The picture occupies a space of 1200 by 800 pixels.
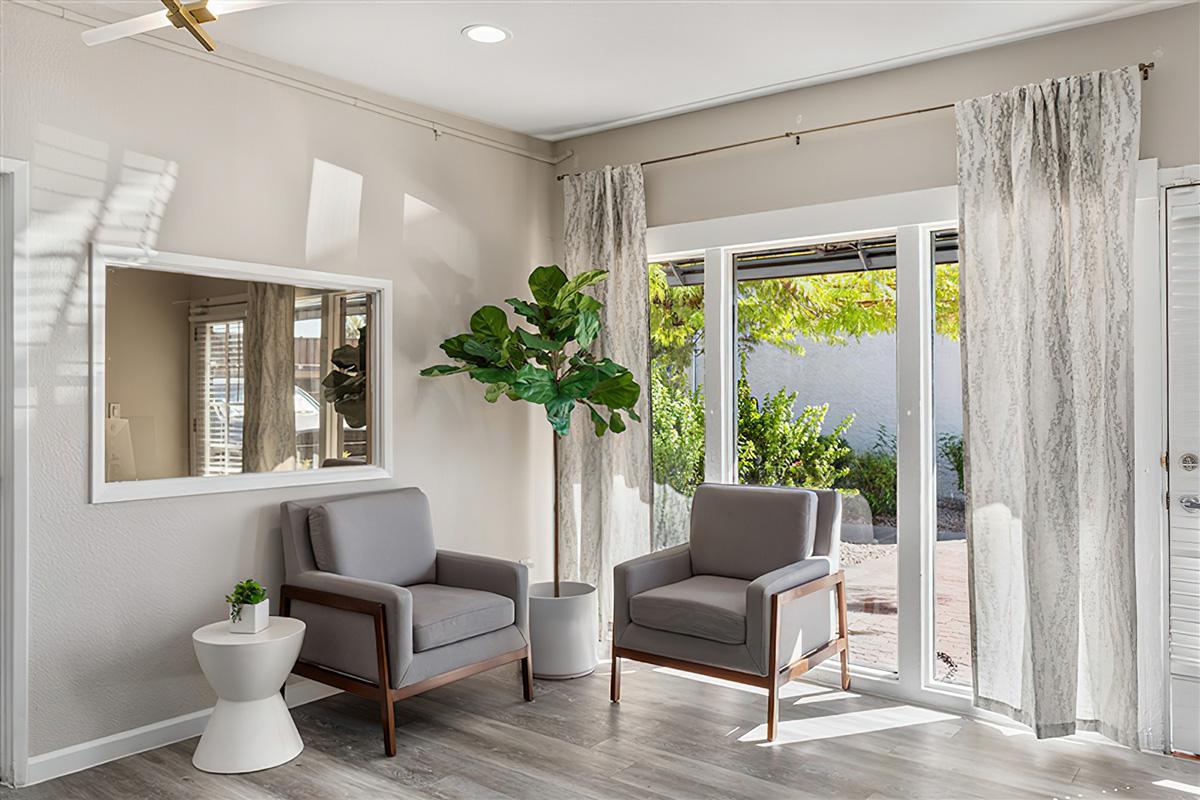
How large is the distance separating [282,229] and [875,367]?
270cm

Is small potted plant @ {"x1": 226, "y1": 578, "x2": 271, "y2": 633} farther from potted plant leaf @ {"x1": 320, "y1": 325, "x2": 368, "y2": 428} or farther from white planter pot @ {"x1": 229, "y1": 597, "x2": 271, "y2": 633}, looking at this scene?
potted plant leaf @ {"x1": 320, "y1": 325, "x2": 368, "y2": 428}

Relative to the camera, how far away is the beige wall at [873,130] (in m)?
3.37

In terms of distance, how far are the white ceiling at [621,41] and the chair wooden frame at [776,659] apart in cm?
221

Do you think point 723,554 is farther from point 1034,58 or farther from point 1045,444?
point 1034,58

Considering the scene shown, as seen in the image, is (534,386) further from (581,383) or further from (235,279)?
(235,279)

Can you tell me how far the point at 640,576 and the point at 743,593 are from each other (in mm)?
452

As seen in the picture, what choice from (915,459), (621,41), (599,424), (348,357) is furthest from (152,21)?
(915,459)

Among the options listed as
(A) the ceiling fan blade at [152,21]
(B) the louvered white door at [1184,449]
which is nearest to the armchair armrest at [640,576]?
(B) the louvered white door at [1184,449]

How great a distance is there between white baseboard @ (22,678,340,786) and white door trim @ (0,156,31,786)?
62 mm

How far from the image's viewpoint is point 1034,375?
3525mm

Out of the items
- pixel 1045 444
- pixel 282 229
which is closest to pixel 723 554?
pixel 1045 444

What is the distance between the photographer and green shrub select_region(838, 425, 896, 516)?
13.4ft

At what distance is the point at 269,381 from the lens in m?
3.89

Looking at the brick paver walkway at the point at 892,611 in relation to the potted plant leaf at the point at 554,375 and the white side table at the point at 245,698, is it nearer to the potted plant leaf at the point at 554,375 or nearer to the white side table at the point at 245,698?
the potted plant leaf at the point at 554,375
